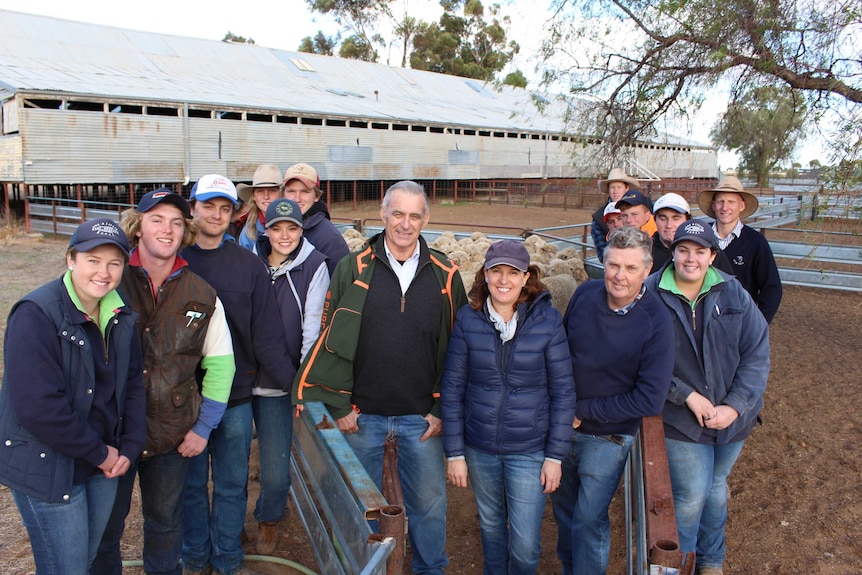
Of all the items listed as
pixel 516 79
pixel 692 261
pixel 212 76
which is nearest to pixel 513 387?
pixel 692 261

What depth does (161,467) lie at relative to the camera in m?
3.09

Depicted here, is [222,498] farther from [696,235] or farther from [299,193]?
[696,235]

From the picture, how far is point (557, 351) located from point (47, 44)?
86.6 feet

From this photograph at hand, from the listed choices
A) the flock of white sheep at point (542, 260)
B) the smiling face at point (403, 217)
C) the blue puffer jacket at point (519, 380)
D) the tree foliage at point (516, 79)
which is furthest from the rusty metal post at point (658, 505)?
the tree foliage at point (516, 79)

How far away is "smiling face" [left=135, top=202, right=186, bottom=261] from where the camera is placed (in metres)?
2.88

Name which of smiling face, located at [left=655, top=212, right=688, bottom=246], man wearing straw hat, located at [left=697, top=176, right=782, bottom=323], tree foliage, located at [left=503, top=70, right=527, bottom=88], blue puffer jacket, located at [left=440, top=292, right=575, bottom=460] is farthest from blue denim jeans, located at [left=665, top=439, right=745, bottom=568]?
tree foliage, located at [left=503, top=70, right=527, bottom=88]

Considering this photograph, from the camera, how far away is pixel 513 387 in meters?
3.06

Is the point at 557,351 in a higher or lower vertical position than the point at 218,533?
higher

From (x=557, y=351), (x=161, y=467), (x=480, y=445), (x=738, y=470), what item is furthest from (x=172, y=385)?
(x=738, y=470)

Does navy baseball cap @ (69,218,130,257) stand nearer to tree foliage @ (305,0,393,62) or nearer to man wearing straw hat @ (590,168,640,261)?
man wearing straw hat @ (590,168,640,261)

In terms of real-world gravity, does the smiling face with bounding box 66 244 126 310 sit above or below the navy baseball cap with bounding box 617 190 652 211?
below

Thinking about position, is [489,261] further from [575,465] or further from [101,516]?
[101,516]

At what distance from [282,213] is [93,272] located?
1.16 metres

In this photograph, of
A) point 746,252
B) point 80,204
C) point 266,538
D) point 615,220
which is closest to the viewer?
point 266,538
